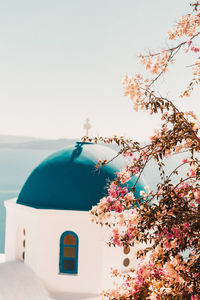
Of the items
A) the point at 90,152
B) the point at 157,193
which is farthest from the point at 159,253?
the point at 90,152

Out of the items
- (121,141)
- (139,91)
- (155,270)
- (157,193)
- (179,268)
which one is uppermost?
(139,91)

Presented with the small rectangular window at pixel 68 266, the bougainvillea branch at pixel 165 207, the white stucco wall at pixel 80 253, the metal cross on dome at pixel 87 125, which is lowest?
the small rectangular window at pixel 68 266

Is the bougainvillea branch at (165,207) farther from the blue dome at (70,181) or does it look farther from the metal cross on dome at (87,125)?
the metal cross on dome at (87,125)

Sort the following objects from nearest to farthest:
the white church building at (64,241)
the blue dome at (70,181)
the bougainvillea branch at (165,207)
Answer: the bougainvillea branch at (165,207) → the white church building at (64,241) → the blue dome at (70,181)

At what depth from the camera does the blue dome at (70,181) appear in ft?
29.0

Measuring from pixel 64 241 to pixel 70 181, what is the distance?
63.6 inches

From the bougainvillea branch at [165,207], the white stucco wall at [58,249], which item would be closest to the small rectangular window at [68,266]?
the white stucco wall at [58,249]

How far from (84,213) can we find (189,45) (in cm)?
550

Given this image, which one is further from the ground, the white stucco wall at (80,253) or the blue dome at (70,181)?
the blue dome at (70,181)

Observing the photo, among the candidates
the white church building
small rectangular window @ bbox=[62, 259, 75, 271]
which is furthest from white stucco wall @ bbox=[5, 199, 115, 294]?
small rectangular window @ bbox=[62, 259, 75, 271]

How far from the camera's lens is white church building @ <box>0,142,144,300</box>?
863 cm

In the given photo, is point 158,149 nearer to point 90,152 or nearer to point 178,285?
point 178,285

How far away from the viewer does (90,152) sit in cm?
971

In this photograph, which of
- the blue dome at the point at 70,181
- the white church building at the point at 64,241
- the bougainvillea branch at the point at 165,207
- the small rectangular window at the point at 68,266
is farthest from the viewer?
the small rectangular window at the point at 68,266
